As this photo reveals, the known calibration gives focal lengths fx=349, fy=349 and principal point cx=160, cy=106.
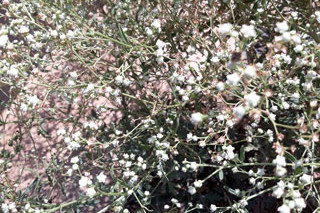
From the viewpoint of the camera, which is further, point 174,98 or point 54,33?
point 174,98

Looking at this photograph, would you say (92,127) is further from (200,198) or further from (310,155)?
(310,155)

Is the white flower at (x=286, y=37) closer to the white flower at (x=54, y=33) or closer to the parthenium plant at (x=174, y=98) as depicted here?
the parthenium plant at (x=174, y=98)

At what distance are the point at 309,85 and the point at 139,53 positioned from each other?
0.74 metres

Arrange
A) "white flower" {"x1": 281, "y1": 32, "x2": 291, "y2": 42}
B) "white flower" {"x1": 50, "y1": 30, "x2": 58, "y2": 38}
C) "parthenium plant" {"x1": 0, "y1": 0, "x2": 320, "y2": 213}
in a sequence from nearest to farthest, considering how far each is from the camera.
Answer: "white flower" {"x1": 281, "y1": 32, "x2": 291, "y2": 42}, "parthenium plant" {"x1": 0, "y1": 0, "x2": 320, "y2": 213}, "white flower" {"x1": 50, "y1": 30, "x2": 58, "y2": 38}

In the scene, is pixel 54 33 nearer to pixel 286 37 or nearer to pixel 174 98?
pixel 174 98

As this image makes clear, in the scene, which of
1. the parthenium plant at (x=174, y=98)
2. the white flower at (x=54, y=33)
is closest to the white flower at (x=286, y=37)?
the parthenium plant at (x=174, y=98)

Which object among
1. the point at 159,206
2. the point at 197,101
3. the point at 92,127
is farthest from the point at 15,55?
the point at 159,206

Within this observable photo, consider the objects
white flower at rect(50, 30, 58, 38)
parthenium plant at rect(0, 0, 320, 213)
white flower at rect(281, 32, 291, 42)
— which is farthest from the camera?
white flower at rect(50, 30, 58, 38)

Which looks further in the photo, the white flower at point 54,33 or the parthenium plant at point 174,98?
the white flower at point 54,33

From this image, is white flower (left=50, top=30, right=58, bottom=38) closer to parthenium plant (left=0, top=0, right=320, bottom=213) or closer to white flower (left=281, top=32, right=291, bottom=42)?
parthenium plant (left=0, top=0, right=320, bottom=213)

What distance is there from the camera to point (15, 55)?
1.47 m

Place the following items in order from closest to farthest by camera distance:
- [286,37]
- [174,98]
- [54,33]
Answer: [286,37], [54,33], [174,98]

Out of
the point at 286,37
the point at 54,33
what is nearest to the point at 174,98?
the point at 54,33

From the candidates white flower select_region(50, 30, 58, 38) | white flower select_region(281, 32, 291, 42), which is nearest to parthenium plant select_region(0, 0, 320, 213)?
white flower select_region(50, 30, 58, 38)
